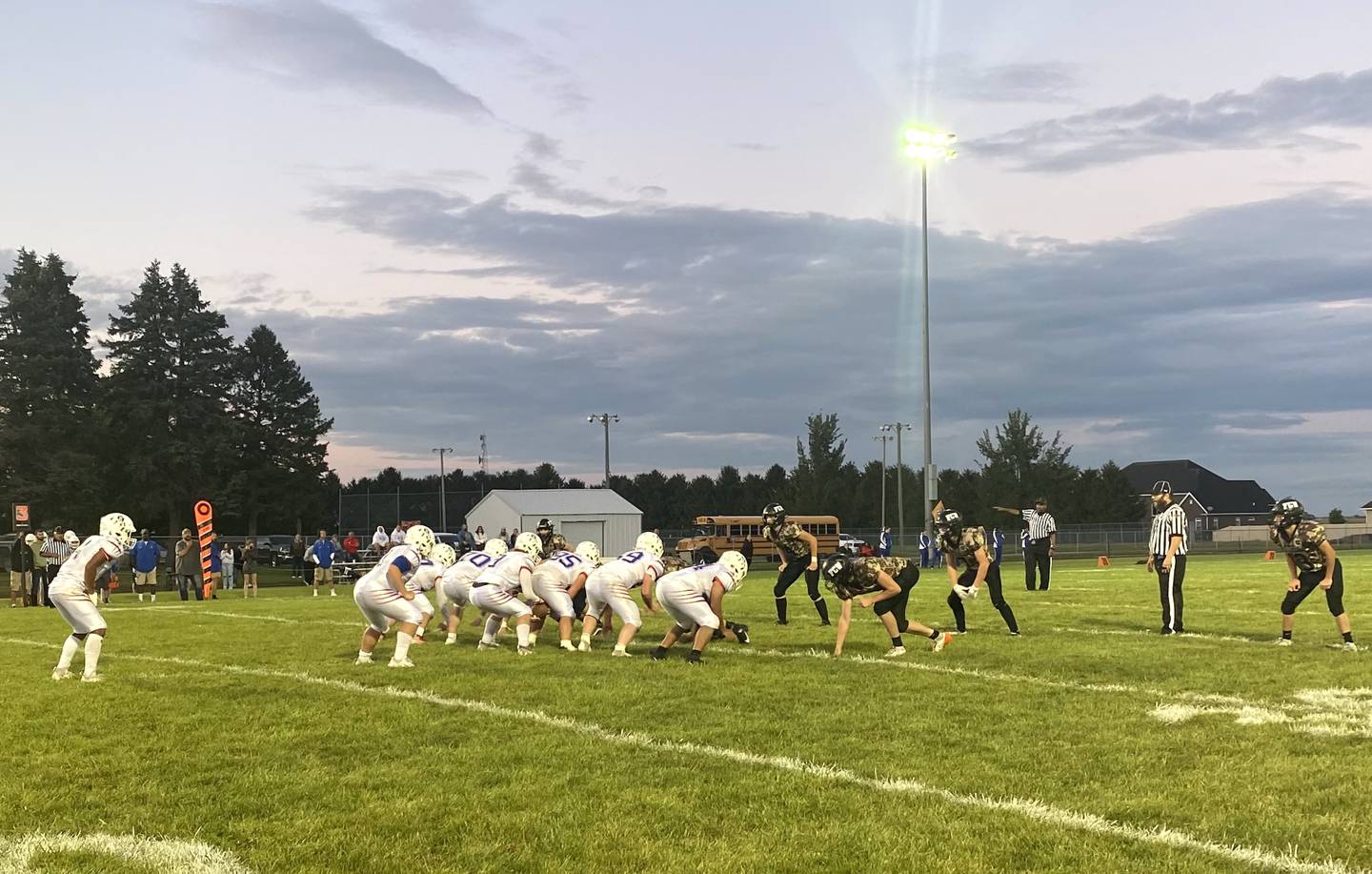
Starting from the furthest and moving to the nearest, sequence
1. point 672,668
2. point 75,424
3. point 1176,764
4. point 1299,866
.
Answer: point 75,424 → point 672,668 → point 1176,764 → point 1299,866

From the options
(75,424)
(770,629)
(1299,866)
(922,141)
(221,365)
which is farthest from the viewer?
(221,365)

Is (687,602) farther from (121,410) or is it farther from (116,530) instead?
(121,410)

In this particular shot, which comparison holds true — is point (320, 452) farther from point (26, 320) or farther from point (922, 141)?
point (922, 141)

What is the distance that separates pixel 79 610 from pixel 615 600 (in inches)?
211

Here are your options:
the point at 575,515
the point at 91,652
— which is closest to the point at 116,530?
the point at 91,652

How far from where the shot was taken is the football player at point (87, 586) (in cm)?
1124

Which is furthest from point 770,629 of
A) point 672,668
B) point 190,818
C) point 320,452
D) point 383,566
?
point 320,452

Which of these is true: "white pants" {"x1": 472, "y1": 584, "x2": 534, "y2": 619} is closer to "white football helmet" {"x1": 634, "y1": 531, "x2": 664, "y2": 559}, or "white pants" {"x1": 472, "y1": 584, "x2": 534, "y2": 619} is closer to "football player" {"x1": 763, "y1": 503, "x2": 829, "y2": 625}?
"white football helmet" {"x1": 634, "y1": 531, "x2": 664, "y2": 559}

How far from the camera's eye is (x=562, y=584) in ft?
45.4

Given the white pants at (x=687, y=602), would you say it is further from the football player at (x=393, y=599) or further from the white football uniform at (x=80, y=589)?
the white football uniform at (x=80, y=589)

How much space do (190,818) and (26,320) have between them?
207 ft

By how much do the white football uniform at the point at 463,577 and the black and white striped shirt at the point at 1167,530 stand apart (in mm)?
8453

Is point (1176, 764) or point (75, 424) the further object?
point (75, 424)

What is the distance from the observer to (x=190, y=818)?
6.08m
